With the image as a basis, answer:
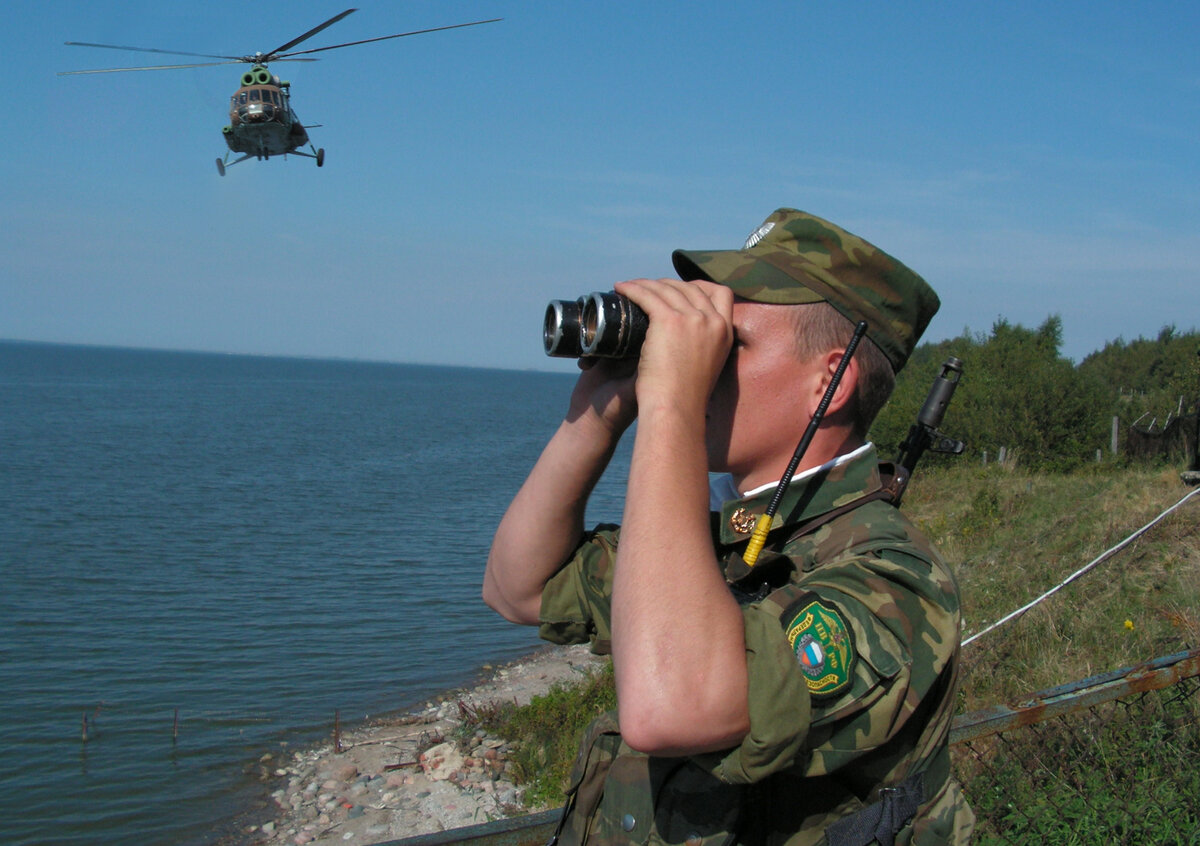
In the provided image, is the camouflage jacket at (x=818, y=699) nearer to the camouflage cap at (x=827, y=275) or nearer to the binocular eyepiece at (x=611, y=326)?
the camouflage cap at (x=827, y=275)

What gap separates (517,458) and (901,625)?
1645 inches

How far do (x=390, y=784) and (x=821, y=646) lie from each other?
31.5ft

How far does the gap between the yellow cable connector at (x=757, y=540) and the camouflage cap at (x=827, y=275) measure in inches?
13.6

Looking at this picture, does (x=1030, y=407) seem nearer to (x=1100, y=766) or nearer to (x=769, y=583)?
(x=1100, y=766)

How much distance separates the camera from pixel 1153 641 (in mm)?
6211

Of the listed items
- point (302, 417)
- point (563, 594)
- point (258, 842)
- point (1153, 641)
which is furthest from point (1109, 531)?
point (302, 417)

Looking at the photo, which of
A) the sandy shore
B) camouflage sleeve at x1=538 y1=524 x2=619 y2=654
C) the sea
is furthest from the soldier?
the sea

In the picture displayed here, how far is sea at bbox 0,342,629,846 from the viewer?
10492 mm

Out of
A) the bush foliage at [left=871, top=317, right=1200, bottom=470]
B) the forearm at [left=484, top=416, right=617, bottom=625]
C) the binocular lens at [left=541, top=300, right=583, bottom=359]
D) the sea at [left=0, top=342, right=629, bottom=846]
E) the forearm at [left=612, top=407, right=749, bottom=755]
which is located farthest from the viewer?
the bush foliage at [left=871, top=317, right=1200, bottom=470]

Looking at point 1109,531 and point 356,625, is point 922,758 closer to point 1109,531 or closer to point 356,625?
point 1109,531

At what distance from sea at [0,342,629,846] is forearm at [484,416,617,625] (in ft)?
28.6

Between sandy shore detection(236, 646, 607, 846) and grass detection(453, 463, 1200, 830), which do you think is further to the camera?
sandy shore detection(236, 646, 607, 846)

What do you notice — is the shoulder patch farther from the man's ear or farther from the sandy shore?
the sandy shore

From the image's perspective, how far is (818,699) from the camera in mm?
1243
